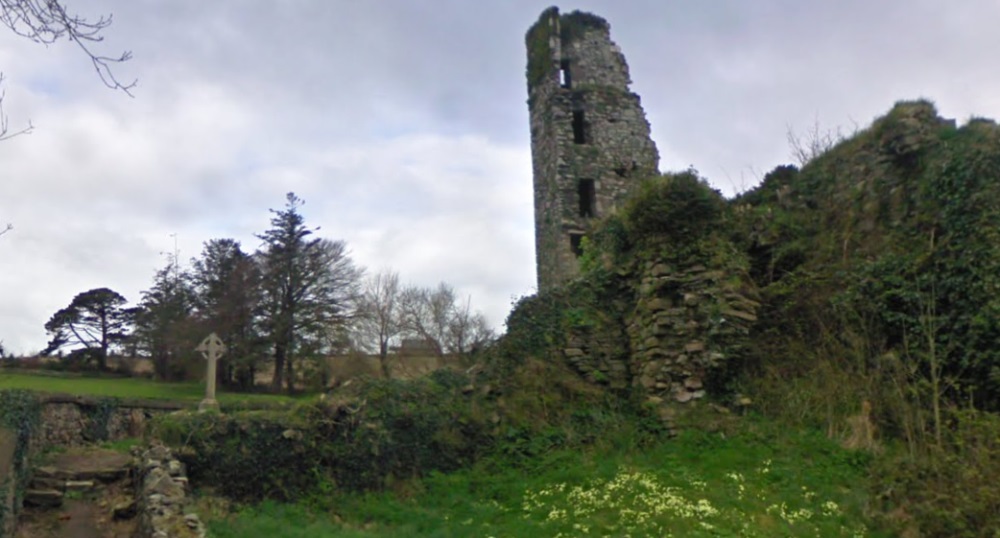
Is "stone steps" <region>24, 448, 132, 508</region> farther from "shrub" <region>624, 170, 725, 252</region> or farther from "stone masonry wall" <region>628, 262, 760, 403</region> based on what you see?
"shrub" <region>624, 170, 725, 252</region>

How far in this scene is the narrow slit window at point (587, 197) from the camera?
21.8m

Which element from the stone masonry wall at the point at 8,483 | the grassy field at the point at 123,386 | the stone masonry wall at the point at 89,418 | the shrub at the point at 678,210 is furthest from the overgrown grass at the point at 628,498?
the grassy field at the point at 123,386

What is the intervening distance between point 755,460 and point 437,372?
16.4ft

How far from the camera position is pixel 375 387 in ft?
40.4

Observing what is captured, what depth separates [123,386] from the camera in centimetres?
2894

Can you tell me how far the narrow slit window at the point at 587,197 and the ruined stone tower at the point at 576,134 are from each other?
25mm

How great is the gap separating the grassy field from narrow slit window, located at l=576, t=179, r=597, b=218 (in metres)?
9.44

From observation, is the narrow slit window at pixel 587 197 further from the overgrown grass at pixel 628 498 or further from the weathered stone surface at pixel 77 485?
the weathered stone surface at pixel 77 485

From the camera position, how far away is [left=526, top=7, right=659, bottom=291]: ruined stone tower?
2159 cm

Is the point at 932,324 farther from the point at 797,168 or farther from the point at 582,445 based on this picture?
the point at 797,168

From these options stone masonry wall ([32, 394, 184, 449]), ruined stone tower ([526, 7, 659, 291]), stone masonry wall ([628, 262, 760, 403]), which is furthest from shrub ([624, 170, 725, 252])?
stone masonry wall ([32, 394, 184, 449])

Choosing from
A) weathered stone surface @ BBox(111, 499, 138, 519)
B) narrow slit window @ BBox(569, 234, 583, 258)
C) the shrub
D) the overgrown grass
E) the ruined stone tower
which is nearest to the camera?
the overgrown grass

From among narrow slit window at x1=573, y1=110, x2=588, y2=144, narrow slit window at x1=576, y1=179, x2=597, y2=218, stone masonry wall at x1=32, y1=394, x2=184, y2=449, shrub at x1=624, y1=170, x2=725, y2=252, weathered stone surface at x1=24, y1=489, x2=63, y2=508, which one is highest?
narrow slit window at x1=573, y1=110, x2=588, y2=144

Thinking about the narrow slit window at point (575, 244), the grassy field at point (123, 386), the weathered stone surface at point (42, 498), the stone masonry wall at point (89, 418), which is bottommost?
the weathered stone surface at point (42, 498)
